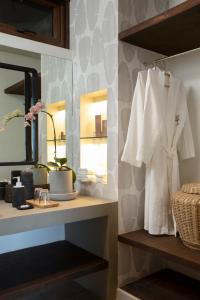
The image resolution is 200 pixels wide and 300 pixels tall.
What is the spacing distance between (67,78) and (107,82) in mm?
451

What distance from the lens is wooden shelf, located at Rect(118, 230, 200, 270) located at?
4.21ft

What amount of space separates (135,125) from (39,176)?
2.46 feet

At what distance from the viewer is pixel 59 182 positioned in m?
1.72

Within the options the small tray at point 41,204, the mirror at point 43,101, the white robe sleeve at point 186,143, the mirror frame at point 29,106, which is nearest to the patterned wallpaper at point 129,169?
the white robe sleeve at point 186,143

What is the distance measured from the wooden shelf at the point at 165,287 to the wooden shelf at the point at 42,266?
0.26 meters

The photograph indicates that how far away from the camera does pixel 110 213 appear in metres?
1.63

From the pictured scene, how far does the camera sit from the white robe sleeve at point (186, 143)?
1.70m

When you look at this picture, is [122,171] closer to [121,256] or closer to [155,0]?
[121,256]

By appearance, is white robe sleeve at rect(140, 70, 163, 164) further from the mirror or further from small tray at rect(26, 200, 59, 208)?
the mirror

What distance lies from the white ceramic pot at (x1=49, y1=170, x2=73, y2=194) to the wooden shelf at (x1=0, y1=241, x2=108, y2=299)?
42 centimetres

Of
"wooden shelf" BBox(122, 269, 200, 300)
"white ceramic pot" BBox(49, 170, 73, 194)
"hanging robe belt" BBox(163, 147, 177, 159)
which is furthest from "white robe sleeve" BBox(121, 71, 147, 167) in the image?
"wooden shelf" BBox(122, 269, 200, 300)

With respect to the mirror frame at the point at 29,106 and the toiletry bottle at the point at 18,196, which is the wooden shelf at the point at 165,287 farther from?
the mirror frame at the point at 29,106

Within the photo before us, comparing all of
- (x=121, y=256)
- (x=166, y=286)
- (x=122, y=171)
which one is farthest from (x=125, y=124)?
(x=166, y=286)

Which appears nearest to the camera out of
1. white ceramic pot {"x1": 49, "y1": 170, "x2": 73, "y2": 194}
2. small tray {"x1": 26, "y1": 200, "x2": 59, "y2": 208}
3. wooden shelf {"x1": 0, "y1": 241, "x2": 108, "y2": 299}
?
wooden shelf {"x1": 0, "y1": 241, "x2": 108, "y2": 299}
